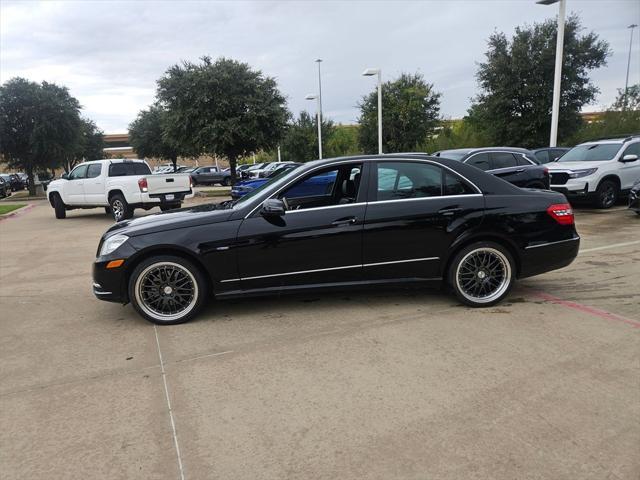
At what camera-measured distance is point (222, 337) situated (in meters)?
4.44

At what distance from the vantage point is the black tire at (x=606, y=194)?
12.2 m

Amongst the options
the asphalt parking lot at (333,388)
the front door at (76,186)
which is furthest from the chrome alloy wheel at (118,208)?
the asphalt parking lot at (333,388)

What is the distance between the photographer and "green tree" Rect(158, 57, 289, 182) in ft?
73.7

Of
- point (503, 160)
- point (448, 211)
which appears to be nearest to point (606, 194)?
point (503, 160)

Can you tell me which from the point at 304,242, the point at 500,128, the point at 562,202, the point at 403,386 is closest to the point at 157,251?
the point at 304,242

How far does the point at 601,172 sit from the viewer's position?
12.1 metres

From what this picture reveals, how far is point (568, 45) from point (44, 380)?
2531 centimetres

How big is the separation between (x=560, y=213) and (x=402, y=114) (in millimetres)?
27630

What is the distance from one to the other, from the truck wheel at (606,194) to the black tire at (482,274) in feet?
29.1

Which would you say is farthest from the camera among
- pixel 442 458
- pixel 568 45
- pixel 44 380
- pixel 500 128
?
pixel 500 128

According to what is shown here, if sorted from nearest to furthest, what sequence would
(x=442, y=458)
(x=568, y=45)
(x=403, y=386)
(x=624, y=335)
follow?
1. (x=442, y=458)
2. (x=403, y=386)
3. (x=624, y=335)
4. (x=568, y=45)

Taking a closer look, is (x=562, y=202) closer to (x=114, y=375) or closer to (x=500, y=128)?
(x=114, y=375)

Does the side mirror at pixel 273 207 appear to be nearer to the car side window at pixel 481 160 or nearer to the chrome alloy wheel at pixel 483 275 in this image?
the chrome alloy wheel at pixel 483 275

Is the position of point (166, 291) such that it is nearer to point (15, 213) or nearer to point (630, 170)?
point (630, 170)
